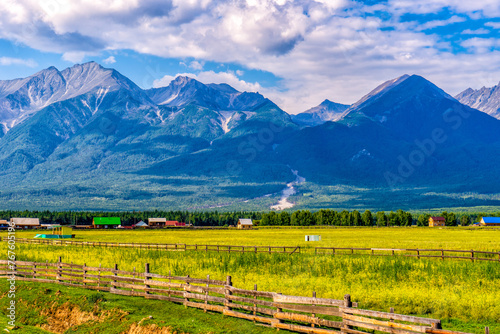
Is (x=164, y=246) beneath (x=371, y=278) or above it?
above

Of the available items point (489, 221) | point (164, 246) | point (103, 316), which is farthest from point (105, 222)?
point (103, 316)

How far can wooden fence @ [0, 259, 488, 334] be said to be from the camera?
Answer: 19484 mm

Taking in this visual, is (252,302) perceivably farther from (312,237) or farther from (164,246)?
(312,237)

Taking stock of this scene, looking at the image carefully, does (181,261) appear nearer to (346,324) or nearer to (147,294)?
(147,294)

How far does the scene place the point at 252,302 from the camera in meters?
24.5

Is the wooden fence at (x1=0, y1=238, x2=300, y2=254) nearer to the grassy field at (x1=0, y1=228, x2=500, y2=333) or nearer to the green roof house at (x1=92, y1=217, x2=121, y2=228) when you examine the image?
the grassy field at (x1=0, y1=228, x2=500, y2=333)

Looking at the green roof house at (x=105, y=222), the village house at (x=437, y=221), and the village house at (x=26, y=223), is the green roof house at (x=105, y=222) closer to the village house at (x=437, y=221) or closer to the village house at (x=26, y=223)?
the village house at (x=26, y=223)

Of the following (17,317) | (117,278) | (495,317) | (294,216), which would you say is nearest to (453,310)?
(495,317)

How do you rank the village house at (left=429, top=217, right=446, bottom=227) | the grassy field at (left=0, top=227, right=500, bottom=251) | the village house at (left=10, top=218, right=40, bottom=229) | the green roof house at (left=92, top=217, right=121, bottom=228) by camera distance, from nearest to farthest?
the grassy field at (left=0, top=227, right=500, bottom=251) → the village house at (left=10, top=218, right=40, bottom=229) → the green roof house at (left=92, top=217, right=121, bottom=228) → the village house at (left=429, top=217, right=446, bottom=227)

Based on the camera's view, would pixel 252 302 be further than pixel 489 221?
No

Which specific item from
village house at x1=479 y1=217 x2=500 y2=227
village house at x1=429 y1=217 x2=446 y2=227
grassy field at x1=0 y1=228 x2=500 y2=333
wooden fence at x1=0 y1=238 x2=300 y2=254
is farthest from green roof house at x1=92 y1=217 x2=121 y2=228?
grassy field at x1=0 y1=228 x2=500 y2=333

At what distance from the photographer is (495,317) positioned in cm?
2603

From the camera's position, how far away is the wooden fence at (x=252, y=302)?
Answer: 19484mm

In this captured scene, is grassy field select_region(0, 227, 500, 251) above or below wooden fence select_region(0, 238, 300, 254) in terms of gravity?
below
